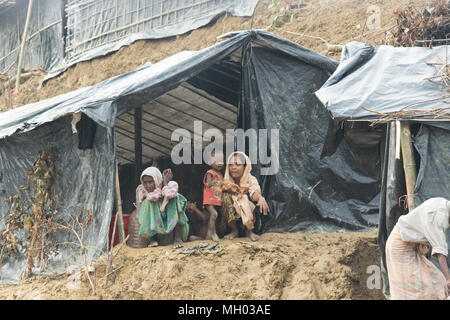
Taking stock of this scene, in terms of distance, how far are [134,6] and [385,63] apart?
7055mm

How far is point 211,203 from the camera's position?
641cm

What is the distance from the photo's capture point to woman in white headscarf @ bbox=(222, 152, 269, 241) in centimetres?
631

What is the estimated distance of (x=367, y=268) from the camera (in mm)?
5812

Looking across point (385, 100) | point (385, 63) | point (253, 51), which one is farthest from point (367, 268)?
point (253, 51)

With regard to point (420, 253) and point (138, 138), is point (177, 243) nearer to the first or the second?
point (138, 138)

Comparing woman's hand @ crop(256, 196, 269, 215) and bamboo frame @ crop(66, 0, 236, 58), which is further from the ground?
bamboo frame @ crop(66, 0, 236, 58)

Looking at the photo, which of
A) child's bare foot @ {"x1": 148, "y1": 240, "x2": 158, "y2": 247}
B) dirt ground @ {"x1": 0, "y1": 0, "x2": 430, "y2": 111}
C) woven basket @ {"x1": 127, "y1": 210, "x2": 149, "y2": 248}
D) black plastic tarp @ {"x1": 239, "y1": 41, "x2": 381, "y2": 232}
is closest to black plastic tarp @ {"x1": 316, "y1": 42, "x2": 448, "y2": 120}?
black plastic tarp @ {"x1": 239, "y1": 41, "x2": 381, "y2": 232}

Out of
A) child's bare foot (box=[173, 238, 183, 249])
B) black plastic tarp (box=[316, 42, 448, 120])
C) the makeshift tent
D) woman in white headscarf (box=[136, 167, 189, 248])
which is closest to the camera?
black plastic tarp (box=[316, 42, 448, 120])

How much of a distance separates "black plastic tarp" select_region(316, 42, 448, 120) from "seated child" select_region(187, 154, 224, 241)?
1480 mm

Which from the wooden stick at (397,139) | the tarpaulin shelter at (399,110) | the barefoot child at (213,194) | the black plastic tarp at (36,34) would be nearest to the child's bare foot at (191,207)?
the barefoot child at (213,194)

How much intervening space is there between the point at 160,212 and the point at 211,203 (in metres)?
0.56

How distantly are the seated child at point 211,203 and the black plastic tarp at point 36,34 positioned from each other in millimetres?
8261

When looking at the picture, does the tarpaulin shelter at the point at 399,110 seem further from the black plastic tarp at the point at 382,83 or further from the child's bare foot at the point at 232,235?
the child's bare foot at the point at 232,235

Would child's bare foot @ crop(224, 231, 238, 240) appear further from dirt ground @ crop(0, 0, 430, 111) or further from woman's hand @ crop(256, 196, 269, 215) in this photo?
dirt ground @ crop(0, 0, 430, 111)
